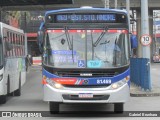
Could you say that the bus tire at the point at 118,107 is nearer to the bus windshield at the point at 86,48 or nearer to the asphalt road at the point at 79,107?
the asphalt road at the point at 79,107

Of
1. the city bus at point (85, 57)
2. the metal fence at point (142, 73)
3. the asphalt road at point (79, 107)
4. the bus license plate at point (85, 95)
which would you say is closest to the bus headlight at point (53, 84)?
the city bus at point (85, 57)

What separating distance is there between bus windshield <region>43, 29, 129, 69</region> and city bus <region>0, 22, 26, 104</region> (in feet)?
12.0

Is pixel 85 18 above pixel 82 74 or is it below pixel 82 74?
above

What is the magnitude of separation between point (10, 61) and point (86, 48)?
5.67 m

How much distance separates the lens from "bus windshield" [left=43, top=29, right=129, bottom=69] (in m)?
13.1

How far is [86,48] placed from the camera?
1321 centimetres

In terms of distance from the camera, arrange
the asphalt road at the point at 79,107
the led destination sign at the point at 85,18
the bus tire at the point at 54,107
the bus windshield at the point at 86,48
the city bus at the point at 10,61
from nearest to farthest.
A: the bus windshield at the point at 86,48, the bus tire at the point at 54,107, the led destination sign at the point at 85,18, the asphalt road at the point at 79,107, the city bus at the point at 10,61

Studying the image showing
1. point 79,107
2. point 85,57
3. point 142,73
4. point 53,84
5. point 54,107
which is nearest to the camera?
point 53,84

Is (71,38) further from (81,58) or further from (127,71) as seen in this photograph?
(127,71)

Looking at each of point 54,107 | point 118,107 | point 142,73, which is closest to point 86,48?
point 54,107

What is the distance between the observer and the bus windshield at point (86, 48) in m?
13.1

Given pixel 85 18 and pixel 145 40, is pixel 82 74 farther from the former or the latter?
pixel 145 40

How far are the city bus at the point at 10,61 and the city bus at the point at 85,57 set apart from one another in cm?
356

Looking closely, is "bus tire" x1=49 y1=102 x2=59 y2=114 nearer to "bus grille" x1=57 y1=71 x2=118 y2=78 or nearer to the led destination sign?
"bus grille" x1=57 y1=71 x2=118 y2=78
